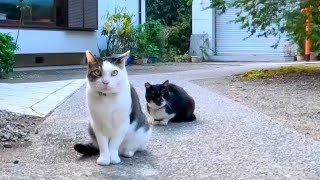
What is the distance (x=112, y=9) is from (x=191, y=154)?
13.5 m

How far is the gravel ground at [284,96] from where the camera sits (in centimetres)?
566

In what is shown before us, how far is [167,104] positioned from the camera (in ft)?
17.6

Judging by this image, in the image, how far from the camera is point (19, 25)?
13133 millimetres

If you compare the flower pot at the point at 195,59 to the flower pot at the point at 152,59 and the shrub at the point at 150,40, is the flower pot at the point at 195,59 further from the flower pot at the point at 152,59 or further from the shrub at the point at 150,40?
the flower pot at the point at 152,59

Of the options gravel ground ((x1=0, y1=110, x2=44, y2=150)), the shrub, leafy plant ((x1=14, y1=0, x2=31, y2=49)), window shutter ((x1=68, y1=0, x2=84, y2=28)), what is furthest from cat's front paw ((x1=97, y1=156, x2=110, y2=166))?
the shrub

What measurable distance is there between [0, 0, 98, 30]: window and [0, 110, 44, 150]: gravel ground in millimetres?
7911

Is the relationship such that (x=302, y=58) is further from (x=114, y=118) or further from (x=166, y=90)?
(x=114, y=118)

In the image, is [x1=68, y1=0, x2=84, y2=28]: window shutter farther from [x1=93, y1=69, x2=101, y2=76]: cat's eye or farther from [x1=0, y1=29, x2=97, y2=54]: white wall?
[x1=93, y1=69, x2=101, y2=76]: cat's eye

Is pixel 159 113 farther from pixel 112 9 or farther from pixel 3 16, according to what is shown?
pixel 112 9

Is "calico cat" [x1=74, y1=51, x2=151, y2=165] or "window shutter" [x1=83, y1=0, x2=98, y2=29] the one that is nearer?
"calico cat" [x1=74, y1=51, x2=151, y2=165]

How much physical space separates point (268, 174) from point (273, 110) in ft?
9.70

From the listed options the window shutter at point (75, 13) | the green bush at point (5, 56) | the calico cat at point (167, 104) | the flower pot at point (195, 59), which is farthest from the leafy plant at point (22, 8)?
the calico cat at point (167, 104)

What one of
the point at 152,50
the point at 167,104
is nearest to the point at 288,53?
the point at 152,50

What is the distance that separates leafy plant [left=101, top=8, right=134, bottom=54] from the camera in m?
16.2
